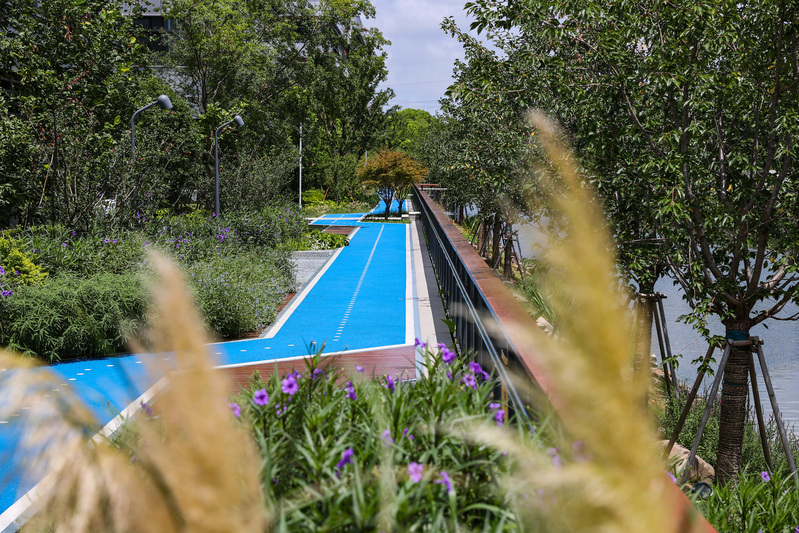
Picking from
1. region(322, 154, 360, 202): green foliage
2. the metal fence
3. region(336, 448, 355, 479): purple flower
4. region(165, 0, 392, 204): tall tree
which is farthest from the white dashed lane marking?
region(322, 154, 360, 202): green foliage

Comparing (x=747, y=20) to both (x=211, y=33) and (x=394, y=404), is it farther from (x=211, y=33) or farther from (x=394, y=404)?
(x=211, y=33)

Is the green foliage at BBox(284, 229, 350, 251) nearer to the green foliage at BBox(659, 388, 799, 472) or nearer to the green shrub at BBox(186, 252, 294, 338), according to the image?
the green shrub at BBox(186, 252, 294, 338)

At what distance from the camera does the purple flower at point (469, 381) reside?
257 cm

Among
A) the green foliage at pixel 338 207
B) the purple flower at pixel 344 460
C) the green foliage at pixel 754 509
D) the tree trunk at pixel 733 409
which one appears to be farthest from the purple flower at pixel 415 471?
the green foliage at pixel 338 207

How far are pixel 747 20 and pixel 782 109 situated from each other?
125 centimetres

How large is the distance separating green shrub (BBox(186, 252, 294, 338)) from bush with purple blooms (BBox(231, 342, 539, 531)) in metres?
8.18

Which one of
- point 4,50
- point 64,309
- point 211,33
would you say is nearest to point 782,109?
point 64,309

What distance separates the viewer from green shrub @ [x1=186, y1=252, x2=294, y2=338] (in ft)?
36.1

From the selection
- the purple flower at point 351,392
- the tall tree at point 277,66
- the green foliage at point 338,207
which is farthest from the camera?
the green foliage at point 338,207

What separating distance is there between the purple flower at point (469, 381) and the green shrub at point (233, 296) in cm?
813

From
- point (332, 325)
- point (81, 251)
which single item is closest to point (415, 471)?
point (332, 325)

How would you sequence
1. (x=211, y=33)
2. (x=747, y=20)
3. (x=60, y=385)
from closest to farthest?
1. (x=60, y=385)
2. (x=747, y=20)
3. (x=211, y=33)

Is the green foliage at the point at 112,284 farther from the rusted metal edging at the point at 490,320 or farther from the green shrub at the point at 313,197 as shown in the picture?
the green shrub at the point at 313,197

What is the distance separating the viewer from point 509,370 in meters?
3.08
